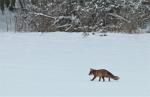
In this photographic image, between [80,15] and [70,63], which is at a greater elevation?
[80,15]

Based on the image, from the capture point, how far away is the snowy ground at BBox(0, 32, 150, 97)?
6.94m

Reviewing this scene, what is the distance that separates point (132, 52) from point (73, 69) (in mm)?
2532

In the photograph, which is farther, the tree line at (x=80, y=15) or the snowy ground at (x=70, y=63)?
the tree line at (x=80, y=15)

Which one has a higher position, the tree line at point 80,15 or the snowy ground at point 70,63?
the tree line at point 80,15

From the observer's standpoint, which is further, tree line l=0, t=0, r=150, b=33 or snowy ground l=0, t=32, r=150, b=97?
tree line l=0, t=0, r=150, b=33

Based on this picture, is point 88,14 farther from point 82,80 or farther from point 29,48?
point 82,80

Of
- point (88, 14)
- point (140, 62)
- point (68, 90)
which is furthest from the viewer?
point (88, 14)

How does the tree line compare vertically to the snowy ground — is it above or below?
above

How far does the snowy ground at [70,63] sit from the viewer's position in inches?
273

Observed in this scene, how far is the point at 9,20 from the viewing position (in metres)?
19.9

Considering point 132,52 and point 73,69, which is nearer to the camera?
point 73,69

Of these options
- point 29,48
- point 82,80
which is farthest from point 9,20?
point 82,80

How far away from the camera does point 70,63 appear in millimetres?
9453

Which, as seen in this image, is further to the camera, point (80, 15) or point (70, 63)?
point (80, 15)
